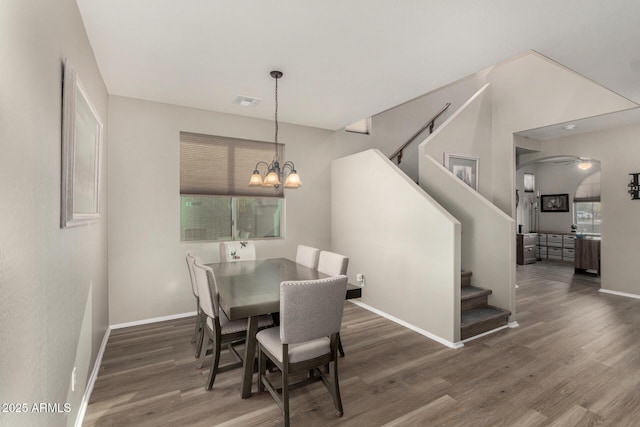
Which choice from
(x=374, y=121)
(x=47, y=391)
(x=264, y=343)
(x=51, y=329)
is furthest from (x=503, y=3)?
(x=374, y=121)

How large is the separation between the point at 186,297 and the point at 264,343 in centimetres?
235

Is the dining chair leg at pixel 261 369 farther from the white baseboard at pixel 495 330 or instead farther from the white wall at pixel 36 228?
the white baseboard at pixel 495 330

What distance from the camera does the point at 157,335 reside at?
3.54 m

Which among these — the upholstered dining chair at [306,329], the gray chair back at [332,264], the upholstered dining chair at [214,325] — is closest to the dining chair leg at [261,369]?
the upholstered dining chair at [306,329]

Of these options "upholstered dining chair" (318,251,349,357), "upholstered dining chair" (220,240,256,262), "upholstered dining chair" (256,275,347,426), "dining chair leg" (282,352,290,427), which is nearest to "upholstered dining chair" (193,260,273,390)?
"upholstered dining chair" (256,275,347,426)

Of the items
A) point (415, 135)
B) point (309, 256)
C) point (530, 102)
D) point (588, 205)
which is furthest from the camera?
point (588, 205)

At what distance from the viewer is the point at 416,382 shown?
8.48ft

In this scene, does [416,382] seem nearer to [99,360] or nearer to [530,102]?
[99,360]

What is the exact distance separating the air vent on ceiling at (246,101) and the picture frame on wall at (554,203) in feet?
28.3

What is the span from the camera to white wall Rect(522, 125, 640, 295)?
500 cm

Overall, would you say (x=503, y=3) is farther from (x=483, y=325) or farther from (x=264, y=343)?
(x=483, y=325)

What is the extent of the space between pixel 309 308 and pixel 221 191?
9.37 ft

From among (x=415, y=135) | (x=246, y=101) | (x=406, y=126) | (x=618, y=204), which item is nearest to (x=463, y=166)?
(x=415, y=135)

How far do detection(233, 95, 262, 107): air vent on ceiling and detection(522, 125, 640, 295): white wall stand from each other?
5609 millimetres
